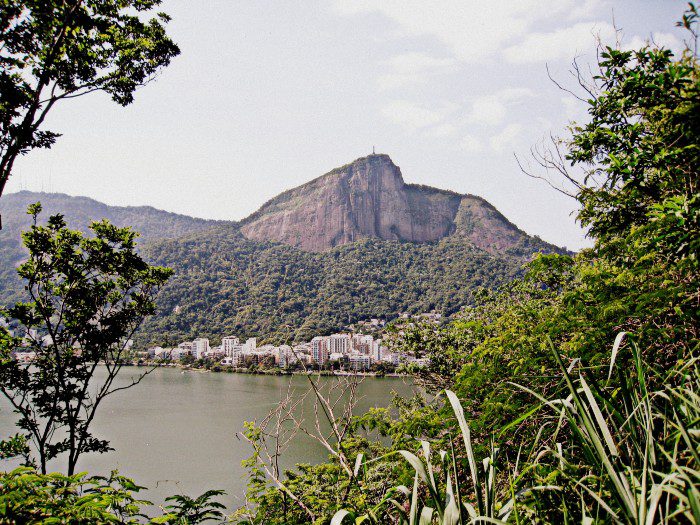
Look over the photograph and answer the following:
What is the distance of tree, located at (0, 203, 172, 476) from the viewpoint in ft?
14.0

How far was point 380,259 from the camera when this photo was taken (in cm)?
6231

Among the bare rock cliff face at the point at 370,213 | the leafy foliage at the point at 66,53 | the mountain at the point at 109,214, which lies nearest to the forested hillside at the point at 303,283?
Answer: the bare rock cliff face at the point at 370,213

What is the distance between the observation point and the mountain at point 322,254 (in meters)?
44.0

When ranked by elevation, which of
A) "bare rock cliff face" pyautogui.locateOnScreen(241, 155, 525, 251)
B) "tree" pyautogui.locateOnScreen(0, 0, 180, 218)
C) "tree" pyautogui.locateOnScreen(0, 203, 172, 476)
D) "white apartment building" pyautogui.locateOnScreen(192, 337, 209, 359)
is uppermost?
"bare rock cliff face" pyautogui.locateOnScreen(241, 155, 525, 251)

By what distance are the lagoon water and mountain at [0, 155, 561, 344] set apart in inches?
370

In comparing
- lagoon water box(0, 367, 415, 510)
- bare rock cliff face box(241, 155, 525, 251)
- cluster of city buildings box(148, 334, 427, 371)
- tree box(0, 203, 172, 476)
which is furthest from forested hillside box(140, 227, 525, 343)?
tree box(0, 203, 172, 476)

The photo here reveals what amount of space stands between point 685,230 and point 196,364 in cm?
3795

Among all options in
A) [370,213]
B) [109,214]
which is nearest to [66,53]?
[370,213]

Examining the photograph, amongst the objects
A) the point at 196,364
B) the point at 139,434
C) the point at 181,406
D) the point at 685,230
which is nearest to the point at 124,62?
the point at 685,230

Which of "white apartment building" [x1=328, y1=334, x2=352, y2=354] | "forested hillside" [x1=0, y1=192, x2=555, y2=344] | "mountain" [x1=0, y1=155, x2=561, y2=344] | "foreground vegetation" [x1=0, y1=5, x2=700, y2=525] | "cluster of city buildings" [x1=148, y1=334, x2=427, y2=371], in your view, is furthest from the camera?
"mountain" [x1=0, y1=155, x2=561, y2=344]

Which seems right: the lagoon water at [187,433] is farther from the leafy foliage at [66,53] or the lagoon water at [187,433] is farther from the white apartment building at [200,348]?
the white apartment building at [200,348]

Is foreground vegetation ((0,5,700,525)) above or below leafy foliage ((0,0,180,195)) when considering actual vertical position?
below

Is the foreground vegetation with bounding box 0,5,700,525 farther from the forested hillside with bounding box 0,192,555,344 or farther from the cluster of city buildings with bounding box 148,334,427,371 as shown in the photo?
the forested hillside with bounding box 0,192,555,344

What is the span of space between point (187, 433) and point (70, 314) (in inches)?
448
